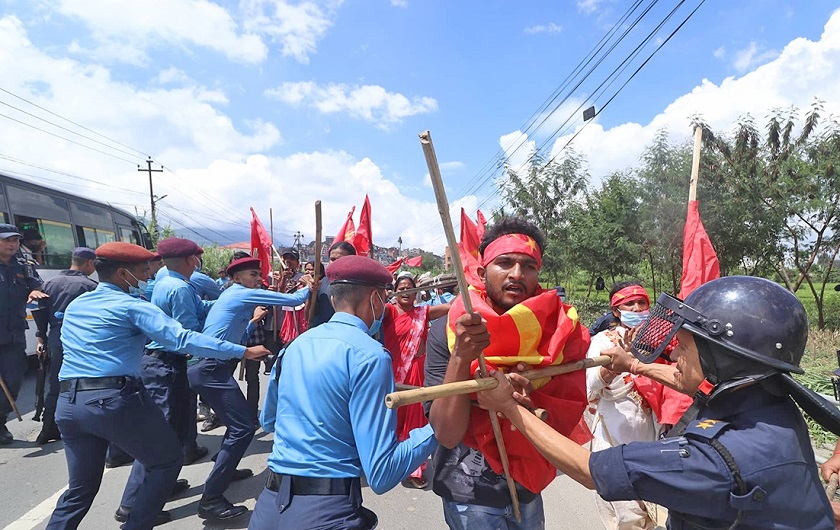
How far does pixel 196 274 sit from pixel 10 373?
87.6 inches

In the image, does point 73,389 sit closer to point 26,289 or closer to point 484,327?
point 484,327

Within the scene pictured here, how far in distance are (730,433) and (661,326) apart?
1.74ft

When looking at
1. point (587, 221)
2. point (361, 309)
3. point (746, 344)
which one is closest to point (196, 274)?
point (361, 309)

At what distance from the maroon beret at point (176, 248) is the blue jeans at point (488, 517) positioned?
3.63 meters

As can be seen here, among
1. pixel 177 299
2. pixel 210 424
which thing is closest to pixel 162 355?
pixel 177 299

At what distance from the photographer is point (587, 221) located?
45.5ft

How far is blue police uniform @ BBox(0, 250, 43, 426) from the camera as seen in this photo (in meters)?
5.15

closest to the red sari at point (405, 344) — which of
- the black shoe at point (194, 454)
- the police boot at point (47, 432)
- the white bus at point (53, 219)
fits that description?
the black shoe at point (194, 454)

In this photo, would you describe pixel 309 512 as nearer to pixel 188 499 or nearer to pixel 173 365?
pixel 188 499

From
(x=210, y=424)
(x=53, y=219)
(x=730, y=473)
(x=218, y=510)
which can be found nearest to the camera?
(x=730, y=473)

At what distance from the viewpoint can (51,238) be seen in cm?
947

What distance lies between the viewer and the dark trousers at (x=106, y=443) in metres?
2.83

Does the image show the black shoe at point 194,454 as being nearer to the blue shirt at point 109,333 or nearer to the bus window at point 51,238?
the blue shirt at point 109,333

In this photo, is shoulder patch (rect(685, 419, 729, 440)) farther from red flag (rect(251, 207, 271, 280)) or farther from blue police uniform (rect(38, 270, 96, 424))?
blue police uniform (rect(38, 270, 96, 424))
